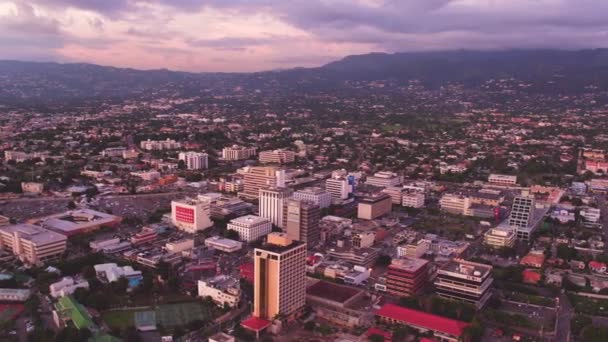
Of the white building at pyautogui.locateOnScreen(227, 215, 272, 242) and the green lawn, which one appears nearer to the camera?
the green lawn

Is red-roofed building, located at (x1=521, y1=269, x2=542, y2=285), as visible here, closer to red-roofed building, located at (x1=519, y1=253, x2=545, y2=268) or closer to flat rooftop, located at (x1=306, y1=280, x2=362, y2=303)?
red-roofed building, located at (x1=519, y1=253, x2=545, y2=268)

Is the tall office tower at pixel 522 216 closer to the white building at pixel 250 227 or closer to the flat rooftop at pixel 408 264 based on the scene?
the flat rooftop at pixel 408 264

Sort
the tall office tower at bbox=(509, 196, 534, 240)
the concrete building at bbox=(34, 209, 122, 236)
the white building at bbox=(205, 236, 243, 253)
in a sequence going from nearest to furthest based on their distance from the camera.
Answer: the white building at bbox=(205, 236, 243, 253) < the concrete building at bbox=(34, 209, 122, 236) < the tall office tower at bbox=(509, 196, 534, 240)

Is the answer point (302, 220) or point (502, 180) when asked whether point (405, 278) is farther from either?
point (502, 180)

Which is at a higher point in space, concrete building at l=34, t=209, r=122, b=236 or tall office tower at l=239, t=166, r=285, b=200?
tall office tower at l=239, t=166, r=285, b=200

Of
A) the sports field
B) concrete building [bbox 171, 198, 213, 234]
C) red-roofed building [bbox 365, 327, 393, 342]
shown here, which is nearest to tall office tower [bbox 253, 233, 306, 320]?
the sports field

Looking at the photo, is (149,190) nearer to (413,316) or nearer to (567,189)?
(413,316)
